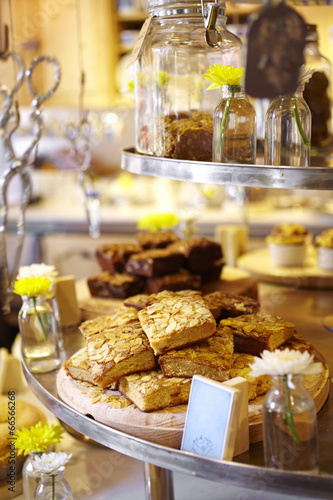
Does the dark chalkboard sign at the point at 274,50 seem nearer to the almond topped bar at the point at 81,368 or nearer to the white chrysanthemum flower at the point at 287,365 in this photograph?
the white chrysanthemum flower at the point at 287,365

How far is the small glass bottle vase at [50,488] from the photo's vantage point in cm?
106

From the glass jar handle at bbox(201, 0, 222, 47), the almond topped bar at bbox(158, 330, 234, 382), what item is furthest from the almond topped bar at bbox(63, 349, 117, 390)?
the glass jar handle at bbox(201, 0, 222, 47)

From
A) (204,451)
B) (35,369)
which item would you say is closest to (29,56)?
(35,369)

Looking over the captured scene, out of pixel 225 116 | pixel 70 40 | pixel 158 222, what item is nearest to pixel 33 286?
pixel 225 116

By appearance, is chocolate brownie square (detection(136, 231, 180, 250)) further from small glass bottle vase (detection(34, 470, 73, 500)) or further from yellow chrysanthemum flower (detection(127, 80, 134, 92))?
small glass bottle vase (detection(34, 470, 73, 500))

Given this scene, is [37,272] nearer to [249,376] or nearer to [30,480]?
[30,480]

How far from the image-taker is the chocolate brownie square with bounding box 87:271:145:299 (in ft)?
4.96

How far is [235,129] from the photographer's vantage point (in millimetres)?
963

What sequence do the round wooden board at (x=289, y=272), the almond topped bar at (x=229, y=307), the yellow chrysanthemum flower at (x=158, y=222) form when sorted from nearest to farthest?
the almond topped bar at (x=229, y=307) < the round wooden board at (x=289, y=272) < the yellow chrysanthemum flower at (x=158, y=222)

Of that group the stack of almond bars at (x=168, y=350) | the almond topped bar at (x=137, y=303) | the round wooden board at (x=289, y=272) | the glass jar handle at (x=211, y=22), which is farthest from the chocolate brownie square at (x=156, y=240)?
the glass jar handle at (x=211, y=22)

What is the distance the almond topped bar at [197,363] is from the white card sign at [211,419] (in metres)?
0.07

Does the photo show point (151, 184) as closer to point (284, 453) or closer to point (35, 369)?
point (35, 369)

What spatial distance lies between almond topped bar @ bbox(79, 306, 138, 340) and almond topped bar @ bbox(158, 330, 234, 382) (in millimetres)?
151

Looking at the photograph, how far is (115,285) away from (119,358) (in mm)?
577
